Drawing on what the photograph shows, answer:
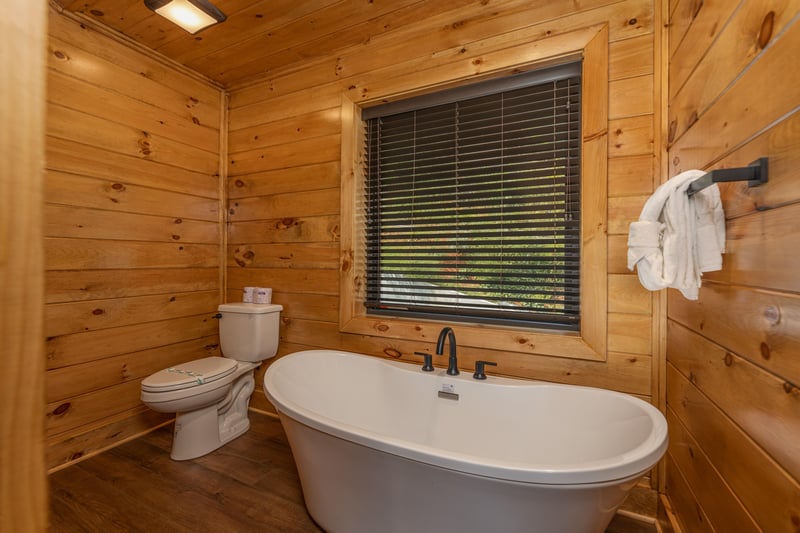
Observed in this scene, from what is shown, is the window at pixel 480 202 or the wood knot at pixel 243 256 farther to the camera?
the wood knot at pixel 243 256

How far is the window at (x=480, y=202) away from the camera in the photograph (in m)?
1.83

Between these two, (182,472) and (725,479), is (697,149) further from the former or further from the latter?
(182,472)

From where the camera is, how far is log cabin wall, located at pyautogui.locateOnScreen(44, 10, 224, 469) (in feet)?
6.54

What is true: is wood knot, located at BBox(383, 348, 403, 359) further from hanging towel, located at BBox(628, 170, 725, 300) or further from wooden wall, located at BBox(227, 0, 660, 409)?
hanging towel, located at BBox(628, 170, 725, 300)

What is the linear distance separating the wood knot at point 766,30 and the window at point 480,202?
0.90m

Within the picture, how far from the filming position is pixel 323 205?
7.93 ft

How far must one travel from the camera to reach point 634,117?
1.63 m

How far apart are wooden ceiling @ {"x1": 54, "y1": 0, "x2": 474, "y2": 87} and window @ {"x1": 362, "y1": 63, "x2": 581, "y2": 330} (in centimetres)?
46

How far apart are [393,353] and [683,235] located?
60.5 inches

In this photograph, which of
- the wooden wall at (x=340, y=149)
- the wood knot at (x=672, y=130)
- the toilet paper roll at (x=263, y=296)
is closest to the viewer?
the wood knot at (x=672, y=130)

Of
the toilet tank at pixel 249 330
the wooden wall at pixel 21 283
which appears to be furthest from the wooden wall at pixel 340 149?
the wooden wall at pixel 21 283

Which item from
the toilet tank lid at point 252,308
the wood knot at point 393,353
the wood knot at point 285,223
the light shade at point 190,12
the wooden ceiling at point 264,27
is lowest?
the wood knot at point 393,353

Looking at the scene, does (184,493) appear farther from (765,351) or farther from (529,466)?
(765,351)

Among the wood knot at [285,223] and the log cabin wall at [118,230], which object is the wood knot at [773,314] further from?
the log cabin wall at [118,230]
